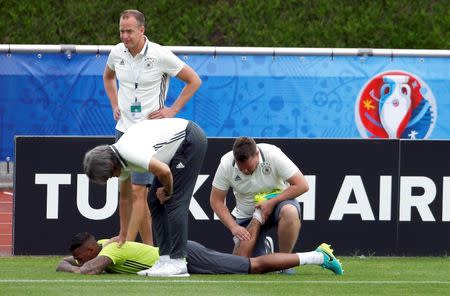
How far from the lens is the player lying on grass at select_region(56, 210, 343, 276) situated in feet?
33.6

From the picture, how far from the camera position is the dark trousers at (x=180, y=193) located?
9.95 m

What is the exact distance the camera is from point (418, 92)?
17.6 m

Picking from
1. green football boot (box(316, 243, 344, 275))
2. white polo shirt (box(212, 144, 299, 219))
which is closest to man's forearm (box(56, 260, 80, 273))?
white polo shirt (box(212, 144, 299, 219))

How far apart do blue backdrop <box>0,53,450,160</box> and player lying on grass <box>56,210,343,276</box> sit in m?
7.01

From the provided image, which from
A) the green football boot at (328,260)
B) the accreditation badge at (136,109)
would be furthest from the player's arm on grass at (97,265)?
the green football boot at (328,260)

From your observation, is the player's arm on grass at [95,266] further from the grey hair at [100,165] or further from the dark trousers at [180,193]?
the grey hair at [100,165]

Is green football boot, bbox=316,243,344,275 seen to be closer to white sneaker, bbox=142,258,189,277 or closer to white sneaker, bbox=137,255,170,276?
white sneaker, bbox=142,258,189,277

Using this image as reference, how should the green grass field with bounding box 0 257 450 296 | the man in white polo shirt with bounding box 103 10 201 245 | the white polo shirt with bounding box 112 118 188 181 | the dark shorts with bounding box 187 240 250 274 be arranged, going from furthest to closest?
the man in white polo shirt with bounding box 103 10 201 245 → the dark shorts with bounding box 187 240 250 274 → the white polo shirt with bounding box 112 118 188 181 → the green grass field with bounding box 0 257 450 296

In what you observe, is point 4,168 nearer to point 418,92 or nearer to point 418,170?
point 418,92

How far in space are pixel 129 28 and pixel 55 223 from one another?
2.20 metres

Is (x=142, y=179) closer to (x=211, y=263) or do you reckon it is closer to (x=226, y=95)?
(x=211, y=263)

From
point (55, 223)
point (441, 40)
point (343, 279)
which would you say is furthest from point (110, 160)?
point (441, 40)

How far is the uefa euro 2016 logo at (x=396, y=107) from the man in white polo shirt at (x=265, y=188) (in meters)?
6.71

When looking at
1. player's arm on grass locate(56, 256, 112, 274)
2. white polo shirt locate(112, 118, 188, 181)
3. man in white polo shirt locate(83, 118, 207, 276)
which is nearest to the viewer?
white polo shirt locate(112, 118, 188, 181)
